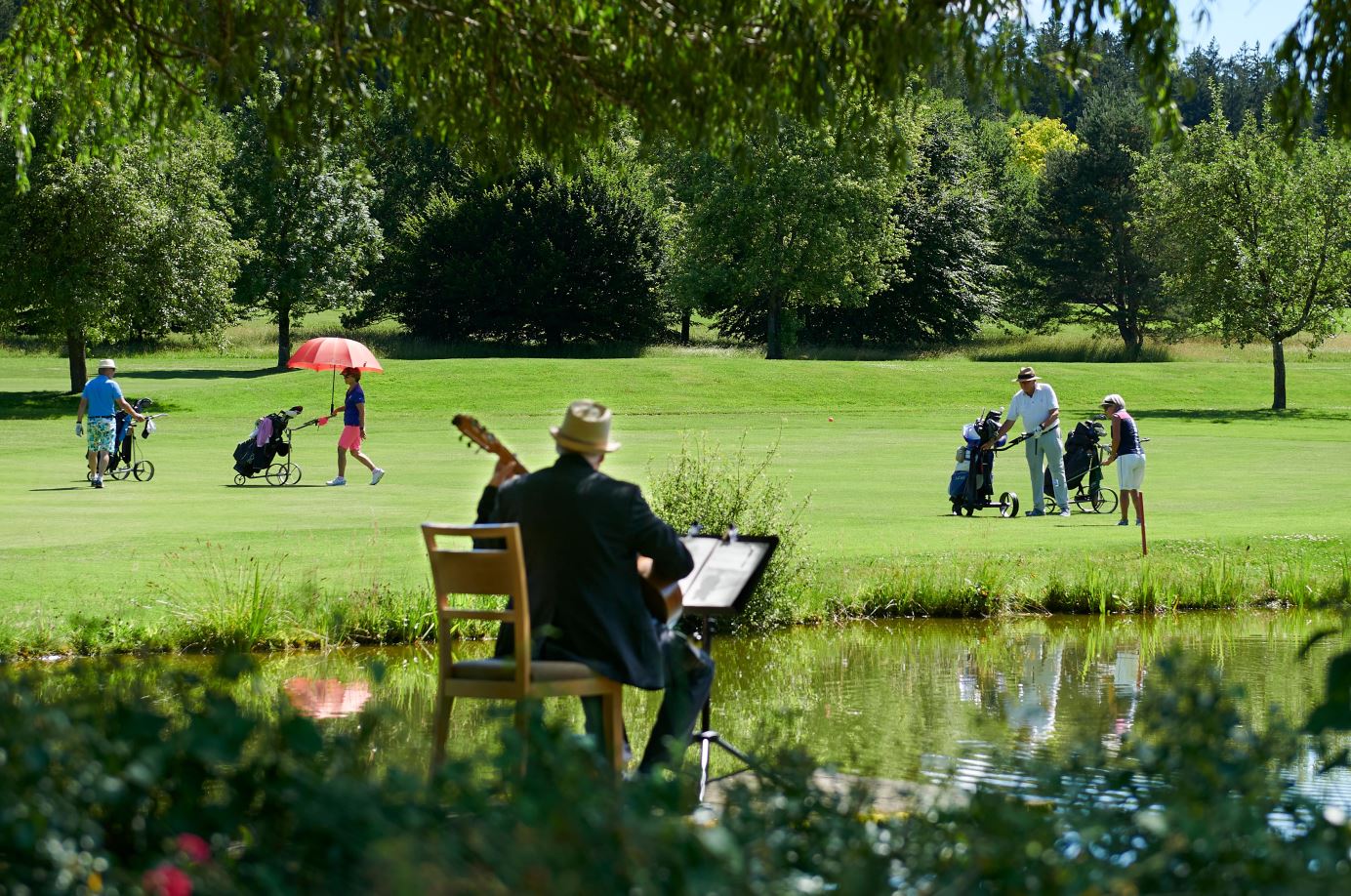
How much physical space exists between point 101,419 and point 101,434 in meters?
0.36

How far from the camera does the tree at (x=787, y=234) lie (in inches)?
2857

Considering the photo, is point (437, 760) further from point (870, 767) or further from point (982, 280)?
point (982, 280)

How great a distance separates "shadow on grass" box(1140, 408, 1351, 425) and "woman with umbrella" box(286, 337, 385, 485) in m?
28.0

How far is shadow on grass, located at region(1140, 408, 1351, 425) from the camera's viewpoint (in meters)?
49.7

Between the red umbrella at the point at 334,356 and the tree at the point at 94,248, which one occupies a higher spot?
the tree at the point at 94,248

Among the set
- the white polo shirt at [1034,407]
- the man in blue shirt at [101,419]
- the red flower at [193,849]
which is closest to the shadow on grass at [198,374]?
the man in blue shirt at [101,419]

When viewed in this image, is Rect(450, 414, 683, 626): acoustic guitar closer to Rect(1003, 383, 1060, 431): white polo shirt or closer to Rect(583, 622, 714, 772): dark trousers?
Rect(583, 622, 714, 772): dark trousers

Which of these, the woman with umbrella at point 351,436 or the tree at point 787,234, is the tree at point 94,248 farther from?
the tree at point 787,234

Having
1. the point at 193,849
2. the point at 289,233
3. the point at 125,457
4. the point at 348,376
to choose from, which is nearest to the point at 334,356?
the point at 348,376

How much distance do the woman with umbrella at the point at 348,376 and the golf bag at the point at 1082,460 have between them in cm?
1005

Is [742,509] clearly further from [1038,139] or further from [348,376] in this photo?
[1038,139]

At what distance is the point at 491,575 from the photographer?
6586 millimetres

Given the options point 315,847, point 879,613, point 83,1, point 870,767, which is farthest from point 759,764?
point 879,613

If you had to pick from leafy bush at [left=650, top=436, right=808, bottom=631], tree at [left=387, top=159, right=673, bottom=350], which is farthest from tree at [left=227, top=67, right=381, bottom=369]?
leafy bush at [left=650, top=436, right=808, bottom=631]
